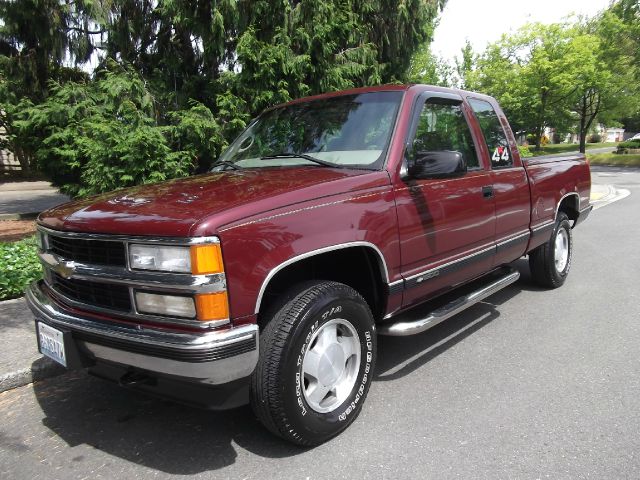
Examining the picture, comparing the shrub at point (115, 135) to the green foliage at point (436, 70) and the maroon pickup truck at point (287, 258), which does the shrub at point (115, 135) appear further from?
the green foliage at point (436, 70)

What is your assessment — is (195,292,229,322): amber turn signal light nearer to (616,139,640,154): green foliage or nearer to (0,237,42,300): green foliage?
(0,237,42,300): green foliage

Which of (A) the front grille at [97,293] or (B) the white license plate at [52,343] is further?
(B) the white license plate at [52,343]

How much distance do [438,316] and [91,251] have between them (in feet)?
7.21

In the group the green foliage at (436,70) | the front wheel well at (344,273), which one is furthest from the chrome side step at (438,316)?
the green foliage at (436,70)

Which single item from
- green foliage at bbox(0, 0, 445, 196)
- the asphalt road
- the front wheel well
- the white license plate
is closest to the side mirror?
the front wheel well

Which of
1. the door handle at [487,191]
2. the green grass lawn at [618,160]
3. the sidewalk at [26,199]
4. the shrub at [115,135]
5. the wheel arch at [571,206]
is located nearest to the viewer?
the door handle at [487,191]

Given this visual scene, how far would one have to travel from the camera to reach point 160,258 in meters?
2.31

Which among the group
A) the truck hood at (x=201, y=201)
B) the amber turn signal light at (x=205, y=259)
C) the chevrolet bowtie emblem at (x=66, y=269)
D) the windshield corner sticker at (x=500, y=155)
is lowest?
the chevrolet bowtie emblem at (x=66, y=269)

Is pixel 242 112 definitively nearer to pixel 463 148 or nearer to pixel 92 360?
pixel 463 148

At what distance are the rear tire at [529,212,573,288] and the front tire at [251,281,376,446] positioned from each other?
320 cm

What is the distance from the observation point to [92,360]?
256 cm

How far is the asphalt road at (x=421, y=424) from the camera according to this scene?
2580 millimetres

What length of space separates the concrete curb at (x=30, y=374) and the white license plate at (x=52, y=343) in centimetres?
81

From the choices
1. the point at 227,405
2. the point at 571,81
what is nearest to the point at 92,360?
the point at 227,405
